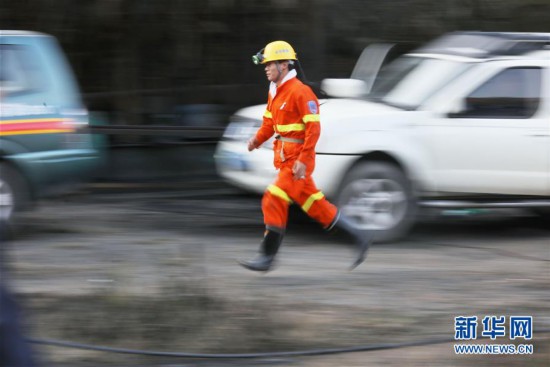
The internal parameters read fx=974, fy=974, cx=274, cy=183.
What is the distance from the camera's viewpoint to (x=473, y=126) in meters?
8.38

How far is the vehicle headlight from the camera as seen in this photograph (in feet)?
28.8

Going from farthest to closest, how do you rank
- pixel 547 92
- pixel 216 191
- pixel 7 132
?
pixel 216 191, pixel 547 92, pixel 7 132

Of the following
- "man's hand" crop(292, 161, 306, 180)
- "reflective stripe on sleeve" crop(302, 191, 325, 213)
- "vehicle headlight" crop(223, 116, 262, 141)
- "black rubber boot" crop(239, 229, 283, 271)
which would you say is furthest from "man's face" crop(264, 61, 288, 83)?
"vehicle headlight" crop(223, 116, 262, 141)

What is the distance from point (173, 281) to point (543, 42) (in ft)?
15.0

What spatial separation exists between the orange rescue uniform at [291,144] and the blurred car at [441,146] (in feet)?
3.61

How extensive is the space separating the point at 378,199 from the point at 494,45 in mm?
1842

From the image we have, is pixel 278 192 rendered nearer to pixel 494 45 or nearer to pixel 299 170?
pixel 299 170

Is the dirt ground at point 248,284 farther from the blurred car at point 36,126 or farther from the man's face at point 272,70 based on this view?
the man's face at point 272,70

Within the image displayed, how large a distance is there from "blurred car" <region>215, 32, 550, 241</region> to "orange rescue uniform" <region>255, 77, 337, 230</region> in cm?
110

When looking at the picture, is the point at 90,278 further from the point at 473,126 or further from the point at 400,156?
the point at 473,126

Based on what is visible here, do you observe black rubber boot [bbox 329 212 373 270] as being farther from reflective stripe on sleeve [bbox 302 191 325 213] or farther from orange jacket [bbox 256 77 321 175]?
orange jacket [bbox 256 77 321 175]

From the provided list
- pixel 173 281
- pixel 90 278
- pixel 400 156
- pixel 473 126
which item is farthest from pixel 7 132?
pixel 473 126

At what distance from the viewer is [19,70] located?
831cm

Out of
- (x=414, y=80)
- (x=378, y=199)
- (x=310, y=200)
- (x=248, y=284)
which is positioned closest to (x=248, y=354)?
(x=248, y=284)
